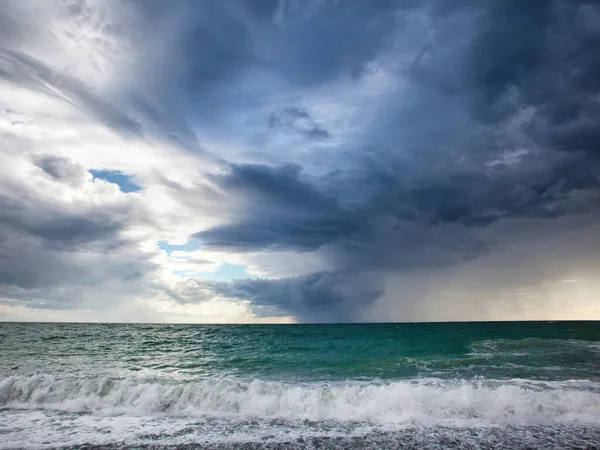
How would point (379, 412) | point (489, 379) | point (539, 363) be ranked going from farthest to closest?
1. point (539, 363)
2. point (489, 379)
3. point (379, 412)

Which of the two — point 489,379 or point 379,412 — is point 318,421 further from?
point 489,379

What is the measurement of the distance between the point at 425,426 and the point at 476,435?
1609 mm

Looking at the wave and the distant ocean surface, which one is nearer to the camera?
the distant ocean surface

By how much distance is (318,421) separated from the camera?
41.1 feet

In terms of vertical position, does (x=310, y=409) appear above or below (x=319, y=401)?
below

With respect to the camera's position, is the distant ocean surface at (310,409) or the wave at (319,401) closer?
the distant ocean surface at (310,409)

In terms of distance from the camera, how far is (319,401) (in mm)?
14641

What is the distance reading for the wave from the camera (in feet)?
42.8

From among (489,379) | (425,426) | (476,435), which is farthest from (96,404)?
(489,379)

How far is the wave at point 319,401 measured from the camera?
13055 millimetres

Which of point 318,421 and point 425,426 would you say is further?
point 318,421

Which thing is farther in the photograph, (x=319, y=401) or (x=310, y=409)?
(x=319, y=401)

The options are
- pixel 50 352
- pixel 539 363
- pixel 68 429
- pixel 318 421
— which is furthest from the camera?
pixel 50 352

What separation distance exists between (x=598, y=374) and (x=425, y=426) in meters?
15.9
